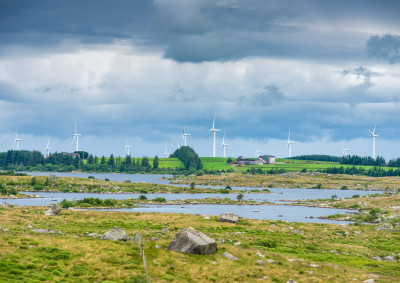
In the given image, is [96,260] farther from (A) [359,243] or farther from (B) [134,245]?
(A) [359,243]

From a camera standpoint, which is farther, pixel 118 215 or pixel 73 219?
pixel 118 215

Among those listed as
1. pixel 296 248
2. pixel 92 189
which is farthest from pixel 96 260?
A: pixel 92 189

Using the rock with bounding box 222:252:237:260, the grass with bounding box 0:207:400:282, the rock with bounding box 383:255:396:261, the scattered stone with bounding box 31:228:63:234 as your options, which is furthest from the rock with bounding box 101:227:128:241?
the rock with bounding box 383:255:396:261

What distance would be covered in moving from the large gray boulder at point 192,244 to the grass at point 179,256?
0.79m

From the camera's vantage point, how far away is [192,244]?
40781mm

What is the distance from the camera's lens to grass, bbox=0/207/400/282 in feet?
112

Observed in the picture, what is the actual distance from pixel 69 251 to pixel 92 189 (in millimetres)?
120978

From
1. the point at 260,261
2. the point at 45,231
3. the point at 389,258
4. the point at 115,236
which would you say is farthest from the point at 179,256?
the point at 389,258

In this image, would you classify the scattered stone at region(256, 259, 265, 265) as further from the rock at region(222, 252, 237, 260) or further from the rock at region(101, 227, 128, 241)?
the rock at region(101, 227, 128, 241)

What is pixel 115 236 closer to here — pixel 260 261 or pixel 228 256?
pixel 228 256

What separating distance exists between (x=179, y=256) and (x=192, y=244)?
6.15ft

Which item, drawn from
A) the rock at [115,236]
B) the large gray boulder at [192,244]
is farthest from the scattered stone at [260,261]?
the rock at [115,236]

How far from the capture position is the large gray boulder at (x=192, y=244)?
40.6 meters

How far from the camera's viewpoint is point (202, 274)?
3562 cm
